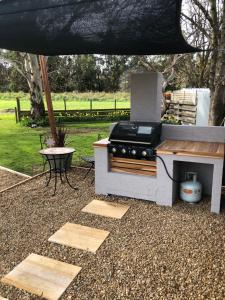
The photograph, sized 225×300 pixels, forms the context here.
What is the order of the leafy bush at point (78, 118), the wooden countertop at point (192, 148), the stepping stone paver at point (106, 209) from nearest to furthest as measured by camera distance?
the wooden countertop at point (192, 148)
the stepping stone paver at point (106, 209)
the leafy bush at point (78, 118)

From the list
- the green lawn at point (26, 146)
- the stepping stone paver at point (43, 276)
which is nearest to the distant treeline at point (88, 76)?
the green lawn at point (26, 146)

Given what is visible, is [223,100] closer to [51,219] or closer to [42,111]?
[51,219]

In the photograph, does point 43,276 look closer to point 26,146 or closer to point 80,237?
point 80,237

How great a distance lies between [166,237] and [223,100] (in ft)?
12.8

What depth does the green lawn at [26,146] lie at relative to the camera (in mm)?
6557

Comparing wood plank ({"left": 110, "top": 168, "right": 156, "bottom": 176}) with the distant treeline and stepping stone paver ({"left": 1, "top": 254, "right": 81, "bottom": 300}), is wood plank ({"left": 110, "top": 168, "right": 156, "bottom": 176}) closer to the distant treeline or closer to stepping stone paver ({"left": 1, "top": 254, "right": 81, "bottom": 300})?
stepping stone paver ({"left": 1, "top": 254, "right": 81, "bottom": 300})

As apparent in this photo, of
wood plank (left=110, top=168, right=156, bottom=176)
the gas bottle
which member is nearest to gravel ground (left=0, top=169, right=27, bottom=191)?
wood plank (left=110, top=168, right=156, bottom=176)

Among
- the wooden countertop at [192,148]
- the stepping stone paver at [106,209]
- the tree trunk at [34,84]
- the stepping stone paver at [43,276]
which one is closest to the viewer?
the stepping stone paver at [43,276]

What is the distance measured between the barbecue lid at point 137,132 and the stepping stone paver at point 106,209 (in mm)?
974

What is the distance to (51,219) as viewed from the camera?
Result: 390 centimetres

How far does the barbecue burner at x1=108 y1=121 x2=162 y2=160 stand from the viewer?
13.8 feet

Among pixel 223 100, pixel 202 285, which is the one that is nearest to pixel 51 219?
pixel 202 285

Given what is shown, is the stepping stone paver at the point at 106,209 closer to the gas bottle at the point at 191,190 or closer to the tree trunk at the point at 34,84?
the gas bottle at the point at 191,190

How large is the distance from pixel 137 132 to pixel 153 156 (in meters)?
0.44
